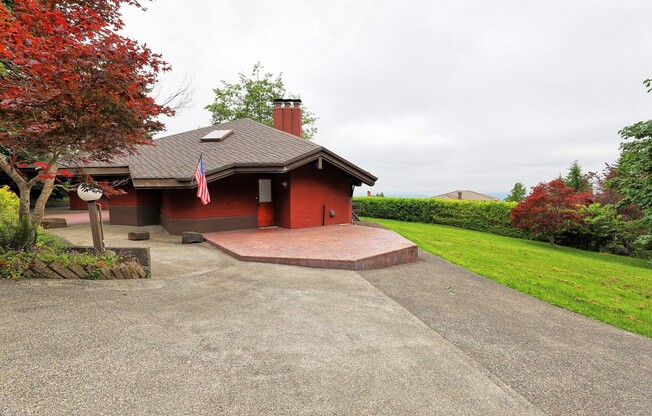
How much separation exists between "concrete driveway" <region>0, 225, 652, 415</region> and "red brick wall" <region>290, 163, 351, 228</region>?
758cm

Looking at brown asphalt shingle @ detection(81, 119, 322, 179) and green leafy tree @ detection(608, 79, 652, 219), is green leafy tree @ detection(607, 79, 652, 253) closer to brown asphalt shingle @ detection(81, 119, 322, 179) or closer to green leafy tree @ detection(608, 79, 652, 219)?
green leafy tree @ detection(608, 79, 652, 219)

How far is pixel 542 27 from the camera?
14094 mm

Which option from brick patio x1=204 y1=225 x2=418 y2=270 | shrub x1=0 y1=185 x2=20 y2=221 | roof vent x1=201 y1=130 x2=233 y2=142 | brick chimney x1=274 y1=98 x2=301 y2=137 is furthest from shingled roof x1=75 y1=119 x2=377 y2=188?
shrub x1=0 y1=185 x2=20 y2=221

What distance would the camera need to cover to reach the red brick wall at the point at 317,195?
12.8 meters

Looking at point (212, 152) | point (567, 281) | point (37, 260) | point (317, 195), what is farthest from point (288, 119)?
point (567, 281)

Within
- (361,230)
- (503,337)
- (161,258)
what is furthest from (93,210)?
(361,230)

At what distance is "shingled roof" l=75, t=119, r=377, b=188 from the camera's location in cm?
1128

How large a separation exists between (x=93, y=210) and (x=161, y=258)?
80.8 inches

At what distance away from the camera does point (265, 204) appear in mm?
13328

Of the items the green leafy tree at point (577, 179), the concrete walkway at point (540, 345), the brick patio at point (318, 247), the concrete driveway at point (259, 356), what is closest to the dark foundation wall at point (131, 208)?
the brick patio at point (318, 247)

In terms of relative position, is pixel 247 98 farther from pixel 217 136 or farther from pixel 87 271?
pixel 87 271

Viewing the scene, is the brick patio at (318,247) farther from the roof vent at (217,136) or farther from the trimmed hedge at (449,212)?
the trimmed hedge at (449,212)

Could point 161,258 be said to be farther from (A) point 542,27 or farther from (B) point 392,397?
(A) point 542,27

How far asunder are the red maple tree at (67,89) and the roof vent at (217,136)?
9163 mm
